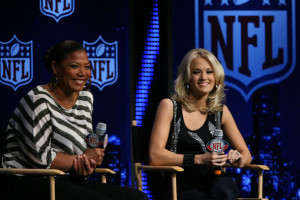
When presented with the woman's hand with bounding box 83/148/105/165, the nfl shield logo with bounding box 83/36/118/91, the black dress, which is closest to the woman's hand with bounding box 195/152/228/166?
the black dress

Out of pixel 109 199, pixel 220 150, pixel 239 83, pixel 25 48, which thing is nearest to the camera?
pixel 109 199

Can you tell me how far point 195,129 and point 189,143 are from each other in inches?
4.3

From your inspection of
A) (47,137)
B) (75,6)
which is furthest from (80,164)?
(75,6)

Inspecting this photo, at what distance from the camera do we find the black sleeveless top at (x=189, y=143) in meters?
3.40

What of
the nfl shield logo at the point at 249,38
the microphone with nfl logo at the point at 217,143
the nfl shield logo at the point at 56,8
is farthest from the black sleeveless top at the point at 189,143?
the nfl shield logo at the point at 56,8

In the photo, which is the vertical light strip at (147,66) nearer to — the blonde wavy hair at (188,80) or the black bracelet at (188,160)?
the blonde wavy hair at (188,80)

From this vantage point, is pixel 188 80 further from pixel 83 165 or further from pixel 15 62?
pixel 15 62

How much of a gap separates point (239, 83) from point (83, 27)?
4.69ft

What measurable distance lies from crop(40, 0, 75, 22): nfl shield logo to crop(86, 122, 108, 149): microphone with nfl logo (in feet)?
6.15

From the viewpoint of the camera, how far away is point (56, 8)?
14.9ft

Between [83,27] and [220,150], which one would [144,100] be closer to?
[83,27]

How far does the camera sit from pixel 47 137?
9.94 ft

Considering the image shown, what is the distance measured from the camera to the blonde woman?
3.34 meters

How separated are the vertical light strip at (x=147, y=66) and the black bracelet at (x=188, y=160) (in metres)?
1.29
